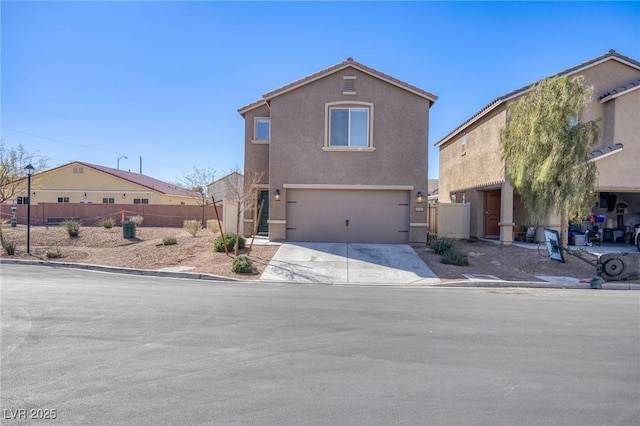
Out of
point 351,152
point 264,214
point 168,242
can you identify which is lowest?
point 168,242

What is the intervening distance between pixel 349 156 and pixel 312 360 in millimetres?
12556

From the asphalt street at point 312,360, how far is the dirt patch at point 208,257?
4144mm

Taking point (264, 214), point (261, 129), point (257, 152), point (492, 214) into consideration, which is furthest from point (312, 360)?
point (492, 214)

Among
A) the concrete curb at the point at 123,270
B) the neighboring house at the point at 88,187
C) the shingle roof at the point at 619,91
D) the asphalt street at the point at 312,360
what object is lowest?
the concrete curb at the point at 123,270

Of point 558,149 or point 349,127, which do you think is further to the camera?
point 349,127

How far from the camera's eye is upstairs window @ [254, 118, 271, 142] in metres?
19.3

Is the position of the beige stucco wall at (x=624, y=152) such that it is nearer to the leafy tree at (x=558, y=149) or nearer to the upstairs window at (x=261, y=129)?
the leafy tree at (x=558, y=149)

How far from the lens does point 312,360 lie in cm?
513

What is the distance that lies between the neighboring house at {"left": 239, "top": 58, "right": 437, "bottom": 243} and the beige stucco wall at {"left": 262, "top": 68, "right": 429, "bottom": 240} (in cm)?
4

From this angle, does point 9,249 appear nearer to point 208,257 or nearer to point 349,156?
point 208,257

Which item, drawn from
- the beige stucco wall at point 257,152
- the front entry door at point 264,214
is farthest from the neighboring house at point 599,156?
the front entry door at point 264,214

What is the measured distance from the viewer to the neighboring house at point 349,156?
55.1ft

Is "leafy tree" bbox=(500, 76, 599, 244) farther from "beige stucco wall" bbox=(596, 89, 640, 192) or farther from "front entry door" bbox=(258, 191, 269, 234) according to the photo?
"front entry door" bbox=(258, 191, 269, 234)

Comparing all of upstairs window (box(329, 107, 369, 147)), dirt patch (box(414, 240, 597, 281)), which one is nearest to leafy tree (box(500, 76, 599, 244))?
dirt patch (box(414, 240, 597, 281))
